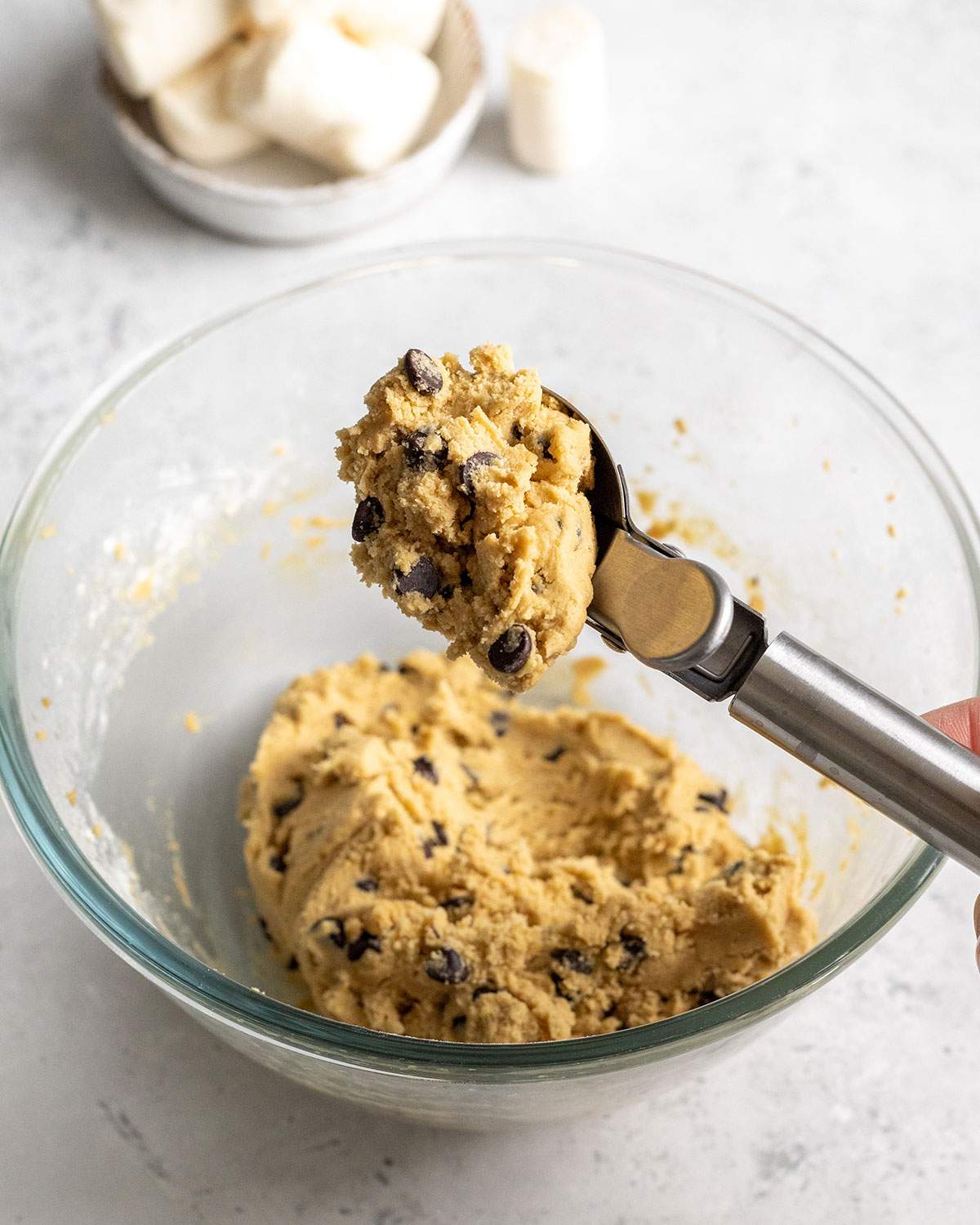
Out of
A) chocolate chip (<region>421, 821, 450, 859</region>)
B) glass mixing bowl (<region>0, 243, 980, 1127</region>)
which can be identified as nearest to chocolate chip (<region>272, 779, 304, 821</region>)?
glass mixing bowl (<region>0, 243, 980, 1127</region>)

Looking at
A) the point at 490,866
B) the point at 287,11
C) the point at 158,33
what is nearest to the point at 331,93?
the point at 287,11

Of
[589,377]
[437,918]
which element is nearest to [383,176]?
[589,377]

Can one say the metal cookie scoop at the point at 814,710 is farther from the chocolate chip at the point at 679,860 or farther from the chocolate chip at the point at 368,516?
the chocolate chip at the point at 679,860

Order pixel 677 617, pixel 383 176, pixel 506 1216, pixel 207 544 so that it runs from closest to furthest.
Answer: pixel 677 617
pixel 506 1216
pixel 207 544
pixel 383 176

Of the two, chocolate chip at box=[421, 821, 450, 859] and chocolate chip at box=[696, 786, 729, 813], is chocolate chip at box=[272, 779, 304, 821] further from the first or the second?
chocolate chip at box=[696, 786, 729, 813]

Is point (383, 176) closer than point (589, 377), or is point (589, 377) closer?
point (589, 377)

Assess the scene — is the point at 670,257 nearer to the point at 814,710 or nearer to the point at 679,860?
the point at 679,860

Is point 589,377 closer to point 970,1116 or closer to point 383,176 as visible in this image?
point 383,176

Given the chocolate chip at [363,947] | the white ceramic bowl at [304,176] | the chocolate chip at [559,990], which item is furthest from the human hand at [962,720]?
the white ceramic bowl at [304,176]
